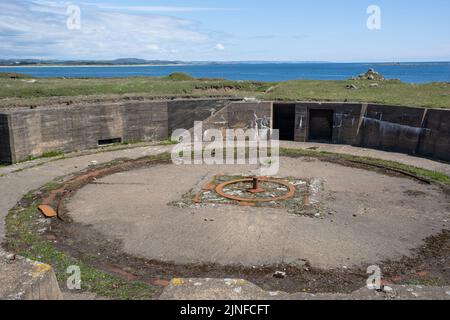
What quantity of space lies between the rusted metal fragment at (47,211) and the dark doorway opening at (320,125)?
478 inches

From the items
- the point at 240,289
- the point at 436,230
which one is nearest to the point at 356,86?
the point at 436,230

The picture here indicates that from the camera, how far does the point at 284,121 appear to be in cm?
1998

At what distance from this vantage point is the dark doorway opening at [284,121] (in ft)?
64.4

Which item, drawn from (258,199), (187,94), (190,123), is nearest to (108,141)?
(190,123)

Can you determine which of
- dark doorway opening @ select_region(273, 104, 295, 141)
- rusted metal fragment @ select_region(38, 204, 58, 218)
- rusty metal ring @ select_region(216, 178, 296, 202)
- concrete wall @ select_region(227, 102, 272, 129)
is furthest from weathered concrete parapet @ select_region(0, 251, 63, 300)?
dark doorway opening @ select_region(273, 104, 295, 141)

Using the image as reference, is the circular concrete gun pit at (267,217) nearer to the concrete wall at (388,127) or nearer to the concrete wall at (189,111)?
the concrete wall at (388,127)

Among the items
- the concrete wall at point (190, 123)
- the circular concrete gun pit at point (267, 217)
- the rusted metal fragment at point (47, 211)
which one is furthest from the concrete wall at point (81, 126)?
the rusted metal fragment at point (47, 211)

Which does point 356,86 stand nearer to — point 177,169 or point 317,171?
point 317,171

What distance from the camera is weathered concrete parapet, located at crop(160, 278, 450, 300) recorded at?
14.1ft

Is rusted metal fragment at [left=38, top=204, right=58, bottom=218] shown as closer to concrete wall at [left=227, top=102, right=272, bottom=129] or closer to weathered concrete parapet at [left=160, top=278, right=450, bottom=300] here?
weathered concrete parapet at [left=160, top=278, right=450, bottom=300]

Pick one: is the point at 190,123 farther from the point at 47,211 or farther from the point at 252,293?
the point at 252,293

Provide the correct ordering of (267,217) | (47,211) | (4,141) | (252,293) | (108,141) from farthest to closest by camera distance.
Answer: (108,141) < (4,141) < (47,211) < (267,217) < (252,293)

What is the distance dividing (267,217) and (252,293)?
17.3 ft

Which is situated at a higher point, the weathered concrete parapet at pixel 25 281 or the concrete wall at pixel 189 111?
the concrete wall at pixel 189 111
